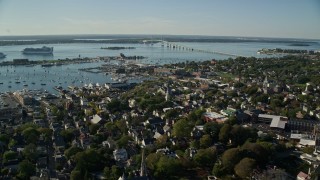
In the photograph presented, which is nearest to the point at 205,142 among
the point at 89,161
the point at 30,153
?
the point at 89,161

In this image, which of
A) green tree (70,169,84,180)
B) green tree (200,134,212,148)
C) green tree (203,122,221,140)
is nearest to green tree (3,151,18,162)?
green tree (70,169,84,180)

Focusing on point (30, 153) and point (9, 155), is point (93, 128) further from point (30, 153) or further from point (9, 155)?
point (9, 155)

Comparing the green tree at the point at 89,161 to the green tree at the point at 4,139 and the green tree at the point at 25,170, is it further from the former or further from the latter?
the green tree at the point at 4,139

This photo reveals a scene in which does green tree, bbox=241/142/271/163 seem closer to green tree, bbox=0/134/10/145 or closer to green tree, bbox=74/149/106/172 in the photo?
green tree, bbox=74/149/106/172

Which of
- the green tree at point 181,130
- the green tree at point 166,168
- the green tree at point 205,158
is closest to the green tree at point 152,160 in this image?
the green tree at point 166,168

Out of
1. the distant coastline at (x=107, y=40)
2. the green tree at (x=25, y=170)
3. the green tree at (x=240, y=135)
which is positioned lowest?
the green tree at (x=25, y=170)

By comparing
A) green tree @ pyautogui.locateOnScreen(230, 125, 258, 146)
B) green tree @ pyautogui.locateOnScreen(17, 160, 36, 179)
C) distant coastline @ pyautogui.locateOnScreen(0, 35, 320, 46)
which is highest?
distant coastline @ pyautogui.locateOnScreen(0, 35, 320, 46)

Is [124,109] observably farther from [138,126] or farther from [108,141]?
[108,141]

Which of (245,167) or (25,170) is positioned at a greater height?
(245,167)
